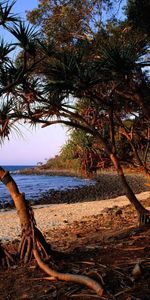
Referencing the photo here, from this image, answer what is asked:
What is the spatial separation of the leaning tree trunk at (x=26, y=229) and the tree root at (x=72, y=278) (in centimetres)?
17

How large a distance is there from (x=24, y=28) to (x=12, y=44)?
27cm

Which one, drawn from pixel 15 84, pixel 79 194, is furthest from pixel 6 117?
pixel 79 194

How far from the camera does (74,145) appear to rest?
12016mm

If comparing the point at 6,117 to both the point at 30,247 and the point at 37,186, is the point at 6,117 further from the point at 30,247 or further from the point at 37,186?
the point at 37,186

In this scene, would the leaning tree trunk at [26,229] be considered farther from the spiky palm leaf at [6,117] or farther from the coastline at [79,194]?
the coastline at [79,194]

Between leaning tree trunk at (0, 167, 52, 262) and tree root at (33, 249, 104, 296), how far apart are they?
0.56ft

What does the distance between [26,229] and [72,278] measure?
1.26 meters

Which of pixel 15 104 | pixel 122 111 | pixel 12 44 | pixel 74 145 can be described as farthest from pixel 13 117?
pixel 122 111

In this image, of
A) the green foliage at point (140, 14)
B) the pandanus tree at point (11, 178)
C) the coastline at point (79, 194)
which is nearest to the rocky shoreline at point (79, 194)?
the coastline at point (79, 194)

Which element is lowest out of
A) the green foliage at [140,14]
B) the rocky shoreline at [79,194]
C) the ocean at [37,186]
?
the rocky shoreline at [79,194]

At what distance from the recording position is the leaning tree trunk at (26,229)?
18.8 feet

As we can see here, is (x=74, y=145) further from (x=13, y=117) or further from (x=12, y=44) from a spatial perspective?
(x=12, y=44)

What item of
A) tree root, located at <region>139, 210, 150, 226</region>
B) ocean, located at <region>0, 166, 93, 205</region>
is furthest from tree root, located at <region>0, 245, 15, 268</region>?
ocean, located at <region>0, 166, 93, 205</region>

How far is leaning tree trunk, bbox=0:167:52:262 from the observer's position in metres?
5.74
